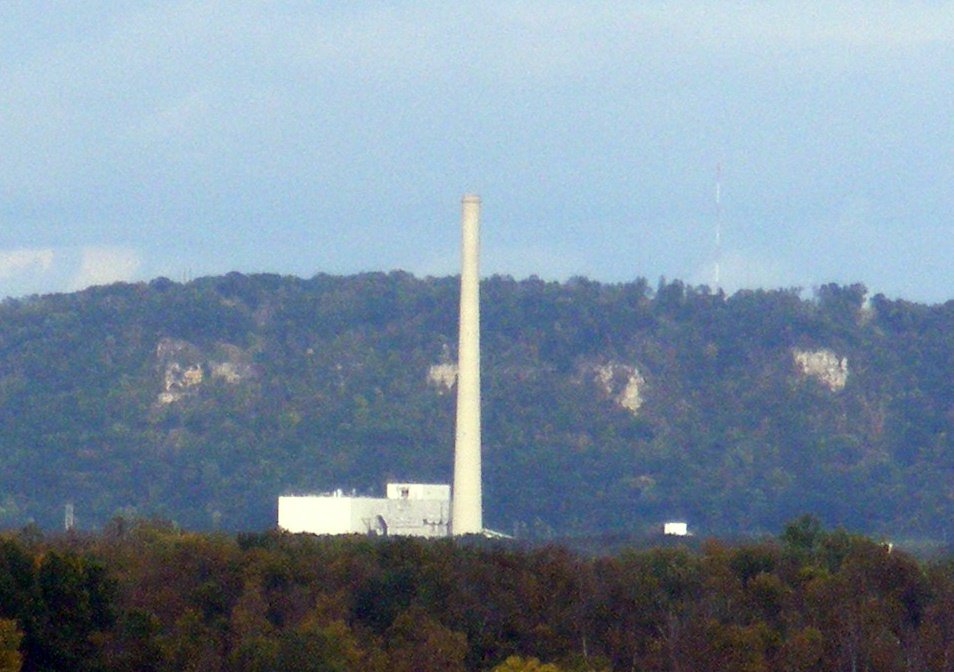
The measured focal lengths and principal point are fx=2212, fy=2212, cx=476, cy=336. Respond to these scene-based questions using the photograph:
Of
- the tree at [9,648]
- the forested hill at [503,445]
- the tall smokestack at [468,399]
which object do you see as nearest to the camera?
the tree at [9,648]

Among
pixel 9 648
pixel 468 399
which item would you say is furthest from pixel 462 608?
pixel 468 399

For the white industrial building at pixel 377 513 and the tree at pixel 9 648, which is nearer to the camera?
the tree at pixel 9 648

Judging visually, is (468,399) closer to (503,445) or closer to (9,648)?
(9,648)

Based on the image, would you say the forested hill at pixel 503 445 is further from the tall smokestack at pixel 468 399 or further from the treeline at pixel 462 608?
the treeline at pixel 462 608

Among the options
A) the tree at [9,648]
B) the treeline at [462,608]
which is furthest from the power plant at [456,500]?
the tree at [9,648]

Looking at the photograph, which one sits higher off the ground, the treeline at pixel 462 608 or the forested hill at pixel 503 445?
the forested hill at pixel 503 445

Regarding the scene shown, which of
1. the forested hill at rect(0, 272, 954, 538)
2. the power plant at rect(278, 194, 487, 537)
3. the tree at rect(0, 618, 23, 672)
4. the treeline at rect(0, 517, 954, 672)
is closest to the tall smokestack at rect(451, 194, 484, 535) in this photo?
the power plant at rect(278, 194, 487, 537)

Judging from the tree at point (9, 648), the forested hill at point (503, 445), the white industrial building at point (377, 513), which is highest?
the forested hill at point (503, 445)
